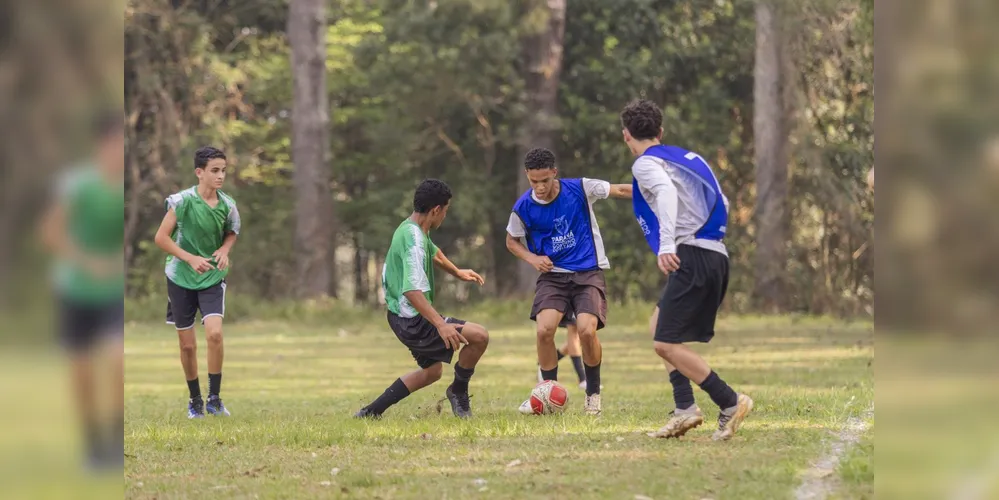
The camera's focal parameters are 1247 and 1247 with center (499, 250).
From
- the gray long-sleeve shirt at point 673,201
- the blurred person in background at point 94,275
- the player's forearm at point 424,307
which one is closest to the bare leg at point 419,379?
the player's forearm at point 424,307

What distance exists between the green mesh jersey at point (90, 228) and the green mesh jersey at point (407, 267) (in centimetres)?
579

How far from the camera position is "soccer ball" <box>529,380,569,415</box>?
357 inches

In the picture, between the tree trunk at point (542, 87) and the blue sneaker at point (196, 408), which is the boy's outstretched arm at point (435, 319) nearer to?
the blue sneaker at point (196, 408)

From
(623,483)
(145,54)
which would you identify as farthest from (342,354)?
(145,54)

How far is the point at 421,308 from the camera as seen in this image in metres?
8.30

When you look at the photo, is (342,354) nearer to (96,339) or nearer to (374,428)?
(374,428)

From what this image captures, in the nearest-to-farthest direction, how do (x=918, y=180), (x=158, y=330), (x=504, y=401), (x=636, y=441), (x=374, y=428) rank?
(x=918, y=180), (x=636, y=441), (x=374, y=428), (x=504, y=401), (x=158, y=330)

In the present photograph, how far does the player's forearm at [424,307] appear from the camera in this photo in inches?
325

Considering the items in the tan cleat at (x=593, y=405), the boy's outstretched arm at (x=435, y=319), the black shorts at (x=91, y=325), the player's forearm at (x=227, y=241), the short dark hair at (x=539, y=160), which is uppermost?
the short dark hair at (x=539, y=160)

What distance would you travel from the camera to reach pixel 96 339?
250cm

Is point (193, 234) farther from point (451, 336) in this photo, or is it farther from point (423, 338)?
point (451, 336)

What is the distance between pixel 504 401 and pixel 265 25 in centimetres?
2588

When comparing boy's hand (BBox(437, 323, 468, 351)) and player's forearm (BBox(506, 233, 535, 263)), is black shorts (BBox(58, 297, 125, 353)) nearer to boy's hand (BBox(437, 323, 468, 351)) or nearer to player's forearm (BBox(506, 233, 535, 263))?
boy's hand (BBox(437, 323, 468, 351))

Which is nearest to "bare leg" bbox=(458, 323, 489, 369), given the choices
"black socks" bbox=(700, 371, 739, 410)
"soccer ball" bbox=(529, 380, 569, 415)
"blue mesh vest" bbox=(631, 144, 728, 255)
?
"soccer ball" bbox=(529, 380, 569, 415)
